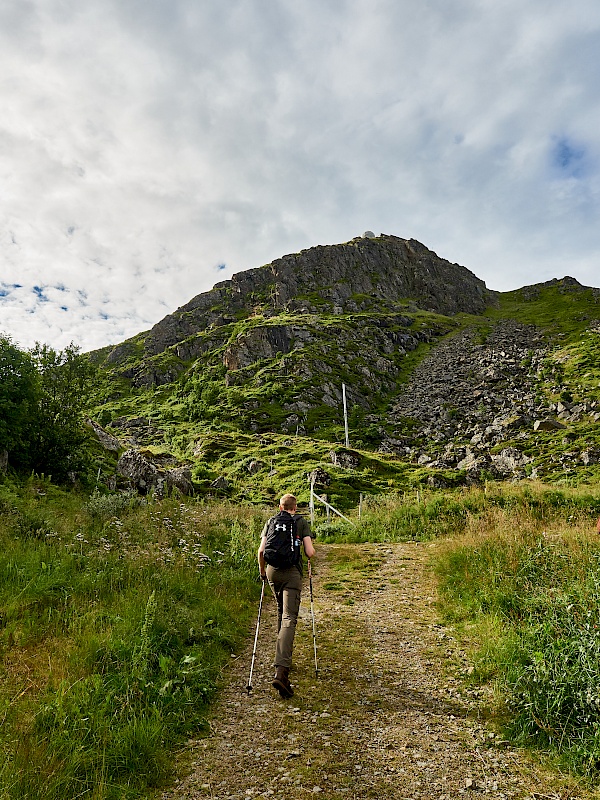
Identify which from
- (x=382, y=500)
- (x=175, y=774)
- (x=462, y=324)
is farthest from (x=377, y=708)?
(x=462, y=324)

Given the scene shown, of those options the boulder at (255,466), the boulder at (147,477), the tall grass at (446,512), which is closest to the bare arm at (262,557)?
the tall grass at (446,512)

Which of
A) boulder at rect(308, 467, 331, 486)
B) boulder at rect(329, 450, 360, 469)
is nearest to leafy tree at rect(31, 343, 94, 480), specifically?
boulder at rect(308, 467, 331, 486)

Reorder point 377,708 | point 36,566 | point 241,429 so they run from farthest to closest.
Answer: point 241,429 → point 36,566 → point 377,708

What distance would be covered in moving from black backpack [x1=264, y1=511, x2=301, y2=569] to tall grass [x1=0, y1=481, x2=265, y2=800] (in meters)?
1.72

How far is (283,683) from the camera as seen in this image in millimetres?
6066

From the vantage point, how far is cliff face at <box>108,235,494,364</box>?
117519 millimetres

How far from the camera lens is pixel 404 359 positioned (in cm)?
9019

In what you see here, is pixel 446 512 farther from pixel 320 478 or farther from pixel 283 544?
pixel 320 478

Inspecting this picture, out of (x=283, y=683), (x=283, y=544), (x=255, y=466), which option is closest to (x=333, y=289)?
(x=255, y=466)

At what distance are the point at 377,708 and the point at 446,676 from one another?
136 centimetres

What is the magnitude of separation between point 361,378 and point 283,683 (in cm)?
7274

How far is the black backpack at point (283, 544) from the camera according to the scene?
23.4ft

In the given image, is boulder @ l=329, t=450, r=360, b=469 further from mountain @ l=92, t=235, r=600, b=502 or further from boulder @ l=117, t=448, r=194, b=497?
boulder @ l=117, t=448, r=194, b=497

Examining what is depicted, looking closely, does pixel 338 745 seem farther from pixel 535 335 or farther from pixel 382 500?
pixel 535 335
